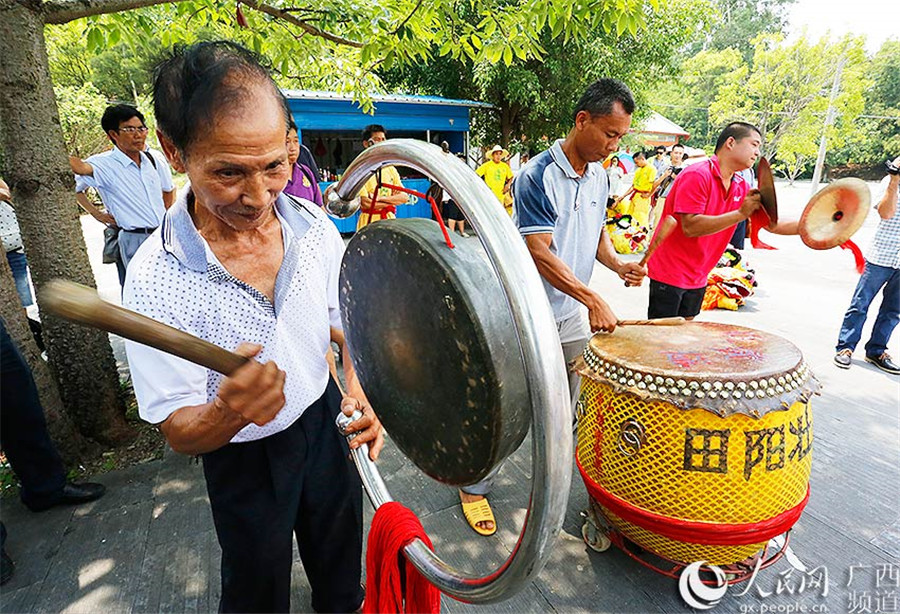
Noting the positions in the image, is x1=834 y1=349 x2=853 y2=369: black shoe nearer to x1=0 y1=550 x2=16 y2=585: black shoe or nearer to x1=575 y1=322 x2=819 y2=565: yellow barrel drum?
x1=575 y1=322 x2=819 y2=565: yellow barrel drum

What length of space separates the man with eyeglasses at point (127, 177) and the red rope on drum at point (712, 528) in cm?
397

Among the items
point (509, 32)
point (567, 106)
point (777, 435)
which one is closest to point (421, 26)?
point (509, 32)

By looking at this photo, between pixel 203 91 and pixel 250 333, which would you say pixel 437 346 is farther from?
pixel 203 91

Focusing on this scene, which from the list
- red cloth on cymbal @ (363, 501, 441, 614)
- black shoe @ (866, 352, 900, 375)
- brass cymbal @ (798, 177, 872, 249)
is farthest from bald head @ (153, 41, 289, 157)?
black shoe @ (866, 352, 900, 375)

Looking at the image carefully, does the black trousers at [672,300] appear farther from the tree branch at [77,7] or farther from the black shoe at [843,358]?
the tree branch at [77,7]

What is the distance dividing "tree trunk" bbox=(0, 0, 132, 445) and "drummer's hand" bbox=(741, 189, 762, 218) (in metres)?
A: 3.76

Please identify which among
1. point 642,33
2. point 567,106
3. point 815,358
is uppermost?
point 642,33

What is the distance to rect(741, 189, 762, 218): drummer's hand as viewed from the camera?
2.44m

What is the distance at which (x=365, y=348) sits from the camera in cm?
127

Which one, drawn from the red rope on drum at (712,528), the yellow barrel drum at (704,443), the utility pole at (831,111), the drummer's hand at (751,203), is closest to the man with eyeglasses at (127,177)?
the yellow barrel drum at (704,443)

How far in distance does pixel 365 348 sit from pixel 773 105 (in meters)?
25.6

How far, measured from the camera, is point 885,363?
4066mm

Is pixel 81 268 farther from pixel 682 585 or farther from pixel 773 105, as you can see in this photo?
pixel 773 105

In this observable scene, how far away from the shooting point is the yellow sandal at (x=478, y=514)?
2.38 meters
